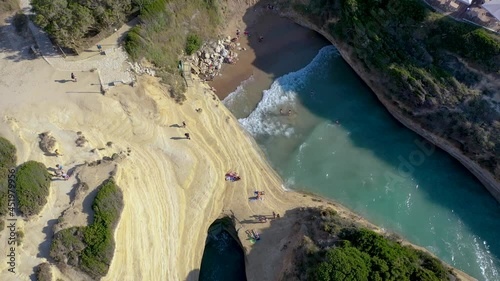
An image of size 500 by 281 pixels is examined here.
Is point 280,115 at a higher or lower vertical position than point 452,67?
lower

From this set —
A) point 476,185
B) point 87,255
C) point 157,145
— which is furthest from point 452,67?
point 87,255

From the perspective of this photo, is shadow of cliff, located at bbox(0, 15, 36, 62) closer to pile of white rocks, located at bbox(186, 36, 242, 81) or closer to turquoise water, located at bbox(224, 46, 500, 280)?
pile of white rocks, located at bbox(186, 36, 242, 81)

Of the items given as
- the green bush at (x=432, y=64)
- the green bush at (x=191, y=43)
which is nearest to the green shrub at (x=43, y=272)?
the green bush at (x=191, y=43)

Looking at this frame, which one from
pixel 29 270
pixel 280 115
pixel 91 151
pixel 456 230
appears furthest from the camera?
pixel 280 115

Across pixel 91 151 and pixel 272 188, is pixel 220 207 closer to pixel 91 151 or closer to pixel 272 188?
pixel 272 188

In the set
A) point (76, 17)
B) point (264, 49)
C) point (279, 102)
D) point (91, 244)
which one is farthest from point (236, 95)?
point (91, 244)

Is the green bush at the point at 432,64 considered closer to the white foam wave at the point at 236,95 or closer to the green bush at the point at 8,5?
the white foam wave at the point at 236,95

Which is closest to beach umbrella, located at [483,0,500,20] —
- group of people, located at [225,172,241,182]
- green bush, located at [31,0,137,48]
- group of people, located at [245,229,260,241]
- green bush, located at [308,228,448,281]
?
green bush, located at [308,228,448,281]
